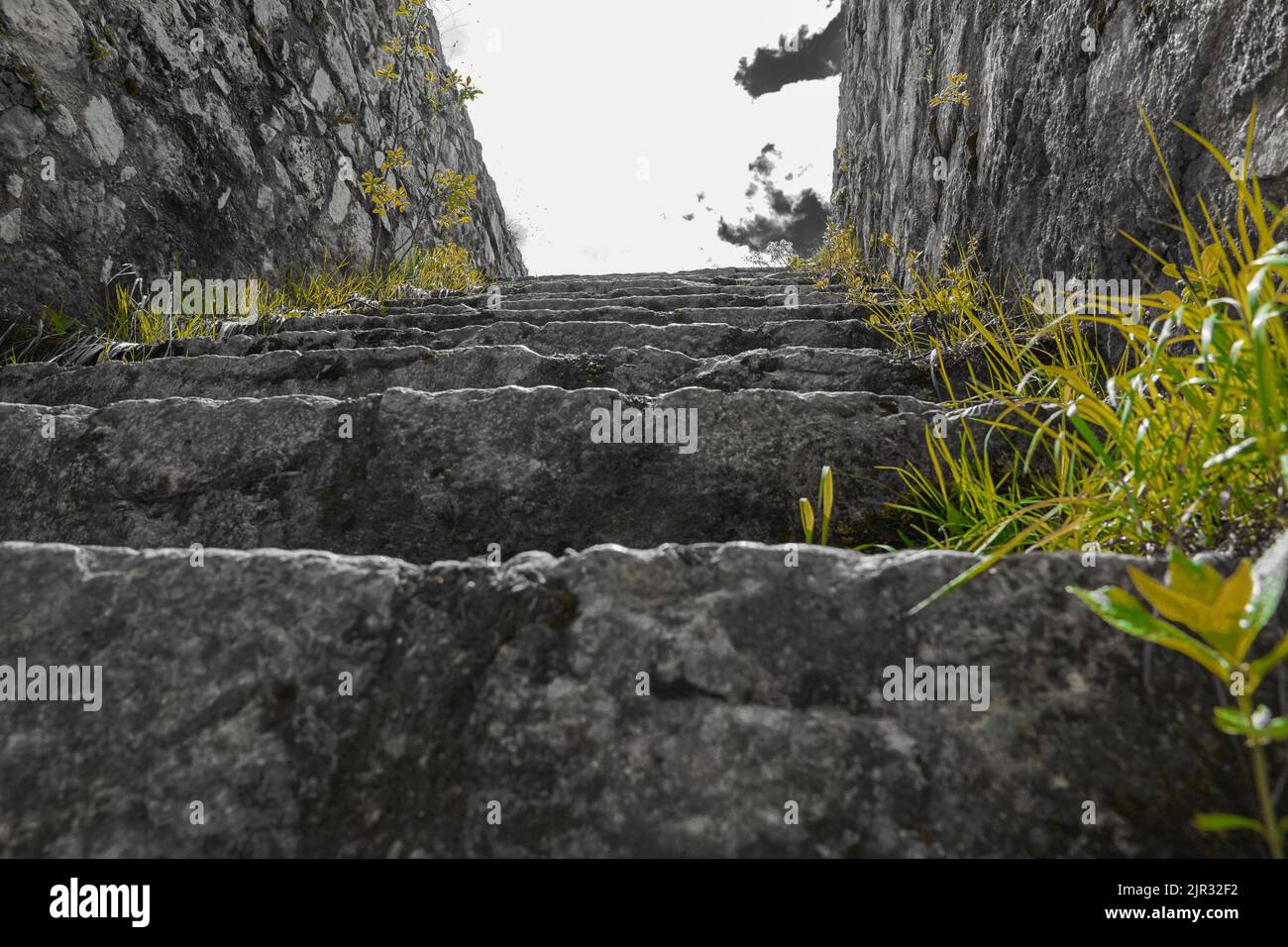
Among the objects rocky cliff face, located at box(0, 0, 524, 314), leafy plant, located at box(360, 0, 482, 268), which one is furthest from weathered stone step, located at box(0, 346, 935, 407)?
leafy plant, located at box(360, 0, 482, 268)

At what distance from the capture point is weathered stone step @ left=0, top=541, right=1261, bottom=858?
25.3 inches

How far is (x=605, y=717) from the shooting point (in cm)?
72

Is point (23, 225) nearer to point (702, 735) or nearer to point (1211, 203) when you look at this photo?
point (702, 735)

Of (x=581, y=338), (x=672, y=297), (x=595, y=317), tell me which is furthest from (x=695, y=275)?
Result: (x=581, y=338)

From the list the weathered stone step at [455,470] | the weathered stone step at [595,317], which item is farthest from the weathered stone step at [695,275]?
the weathered stone step at [455,470]

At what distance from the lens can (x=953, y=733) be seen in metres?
0.68

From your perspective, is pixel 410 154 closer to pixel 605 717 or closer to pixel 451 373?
pixel 451 373

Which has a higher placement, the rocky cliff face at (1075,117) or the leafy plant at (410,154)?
Answer: the leafy plant at (410,154)

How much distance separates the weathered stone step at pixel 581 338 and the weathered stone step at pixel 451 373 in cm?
36

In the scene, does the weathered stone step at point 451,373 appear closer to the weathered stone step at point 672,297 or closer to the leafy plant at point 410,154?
the weathered stone step at point 672,297

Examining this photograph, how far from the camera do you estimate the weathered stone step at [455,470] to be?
54.2 inches

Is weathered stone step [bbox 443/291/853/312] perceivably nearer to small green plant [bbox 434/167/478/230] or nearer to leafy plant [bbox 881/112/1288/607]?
small green plant [bbox 434/167/478/230]

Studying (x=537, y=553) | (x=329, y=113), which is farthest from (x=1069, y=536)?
(x=329, y=113)
